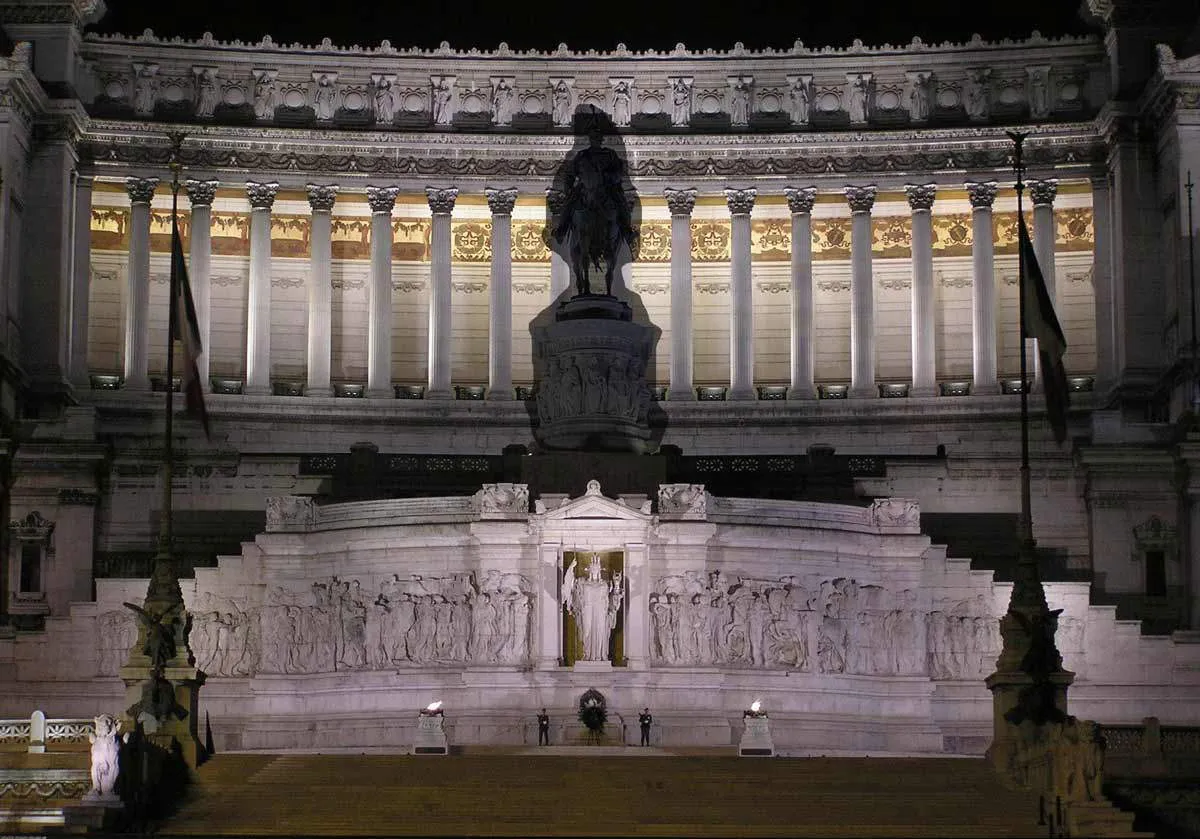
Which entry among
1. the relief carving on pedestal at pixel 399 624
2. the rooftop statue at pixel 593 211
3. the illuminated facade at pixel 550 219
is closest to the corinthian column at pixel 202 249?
the illuminated facade at pixel 550 219

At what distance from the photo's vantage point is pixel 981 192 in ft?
327

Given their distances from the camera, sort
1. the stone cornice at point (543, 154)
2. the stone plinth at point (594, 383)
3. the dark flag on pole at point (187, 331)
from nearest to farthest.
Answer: the dark flag on pole at point (187, 331) → the stone plinth at point (594, 383) → the stone cornice at point (543, 154)

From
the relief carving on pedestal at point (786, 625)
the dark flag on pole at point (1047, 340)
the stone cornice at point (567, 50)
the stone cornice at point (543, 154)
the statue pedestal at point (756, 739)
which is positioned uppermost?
the stone cornice at point (567, 50)

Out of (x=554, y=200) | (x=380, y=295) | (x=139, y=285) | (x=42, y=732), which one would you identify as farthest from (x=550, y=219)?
(x=42, y=732)

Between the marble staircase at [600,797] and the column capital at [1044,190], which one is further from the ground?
the column capital at [1044,190]

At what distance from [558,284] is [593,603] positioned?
112 ft

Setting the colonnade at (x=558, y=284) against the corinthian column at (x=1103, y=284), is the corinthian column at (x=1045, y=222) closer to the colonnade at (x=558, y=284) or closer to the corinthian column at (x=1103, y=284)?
the colonnade at (x=558, y=284)

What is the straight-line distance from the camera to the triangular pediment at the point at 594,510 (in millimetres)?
68000

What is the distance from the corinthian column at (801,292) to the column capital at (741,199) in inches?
51.4

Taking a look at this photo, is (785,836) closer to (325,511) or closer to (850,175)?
(325,511)

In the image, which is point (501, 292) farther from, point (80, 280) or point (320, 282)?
point (80, 280)

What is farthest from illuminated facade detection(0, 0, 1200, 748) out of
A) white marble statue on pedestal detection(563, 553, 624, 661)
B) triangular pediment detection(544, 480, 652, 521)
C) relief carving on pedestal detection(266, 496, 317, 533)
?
white marble statue on pedestal detection(563, 553, 624, 661)

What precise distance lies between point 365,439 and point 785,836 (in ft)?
158

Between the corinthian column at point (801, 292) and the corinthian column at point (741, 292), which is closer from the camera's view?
the corinthian column at point (801, 292)
